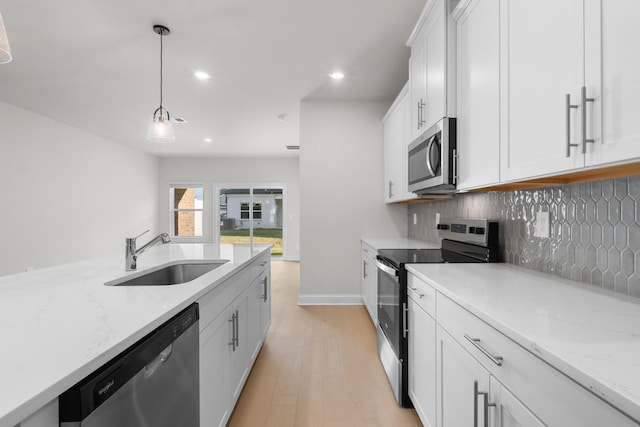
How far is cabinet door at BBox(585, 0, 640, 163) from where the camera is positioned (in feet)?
2.66

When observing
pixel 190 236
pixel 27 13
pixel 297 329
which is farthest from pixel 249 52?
pixel 190 236

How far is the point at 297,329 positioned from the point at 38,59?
362 centimetres

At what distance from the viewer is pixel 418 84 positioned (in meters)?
2.26

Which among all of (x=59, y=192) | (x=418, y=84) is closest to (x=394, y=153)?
(x=418, y=84)

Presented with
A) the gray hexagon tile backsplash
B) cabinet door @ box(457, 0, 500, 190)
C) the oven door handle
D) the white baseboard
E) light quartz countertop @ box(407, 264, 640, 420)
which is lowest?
the white baseboard

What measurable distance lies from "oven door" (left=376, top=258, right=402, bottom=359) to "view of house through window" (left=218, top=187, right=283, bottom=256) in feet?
19.4

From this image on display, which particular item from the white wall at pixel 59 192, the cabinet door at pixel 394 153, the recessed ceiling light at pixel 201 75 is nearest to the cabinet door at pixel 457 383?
the cabinet door at pixel 394 153

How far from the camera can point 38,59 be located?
2.94 meters

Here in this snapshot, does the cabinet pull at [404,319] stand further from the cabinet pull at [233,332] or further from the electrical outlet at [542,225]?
the cabinet pull at [233,332]

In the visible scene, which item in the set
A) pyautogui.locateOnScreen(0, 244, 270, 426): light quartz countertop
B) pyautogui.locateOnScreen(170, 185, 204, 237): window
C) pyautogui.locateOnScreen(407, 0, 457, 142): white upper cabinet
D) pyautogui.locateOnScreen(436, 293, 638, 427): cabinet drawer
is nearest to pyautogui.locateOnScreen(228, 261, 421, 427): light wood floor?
pyautogui.locateOnScreen(0, 244, 270, 426): light quartz countertop

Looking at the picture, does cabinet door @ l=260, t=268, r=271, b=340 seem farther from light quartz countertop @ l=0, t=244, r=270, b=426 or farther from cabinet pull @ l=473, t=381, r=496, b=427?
cabinet pull @ l=473, t=381, r=496, b=427

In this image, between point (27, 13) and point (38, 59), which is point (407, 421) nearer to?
point (27, 13)

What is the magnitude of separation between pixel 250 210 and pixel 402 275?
21.6ft

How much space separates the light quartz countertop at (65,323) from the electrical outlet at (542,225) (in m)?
1.59
